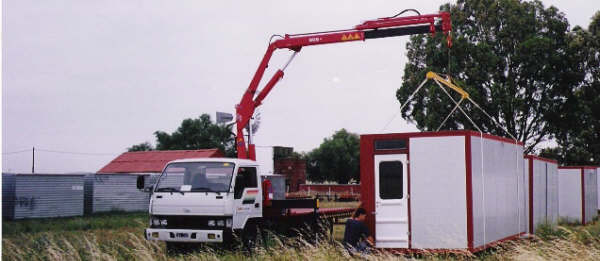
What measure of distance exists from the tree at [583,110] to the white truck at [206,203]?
1153 inches

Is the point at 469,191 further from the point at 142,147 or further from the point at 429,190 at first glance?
the point at 142,147

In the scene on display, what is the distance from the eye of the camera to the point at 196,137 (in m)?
91.0

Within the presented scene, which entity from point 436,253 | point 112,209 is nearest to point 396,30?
point 436,253

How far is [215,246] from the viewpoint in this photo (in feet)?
48.8

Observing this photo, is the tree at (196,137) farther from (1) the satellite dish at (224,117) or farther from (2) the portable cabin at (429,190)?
(2) the portable cabin at (429,190)

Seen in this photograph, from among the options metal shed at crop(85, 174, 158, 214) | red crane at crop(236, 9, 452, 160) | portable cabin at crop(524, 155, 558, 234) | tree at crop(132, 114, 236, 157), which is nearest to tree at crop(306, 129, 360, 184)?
tree at crop(132, 114, 236, 157)

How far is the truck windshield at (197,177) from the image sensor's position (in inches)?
555

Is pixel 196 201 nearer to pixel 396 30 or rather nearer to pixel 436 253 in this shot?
pixel 436 253

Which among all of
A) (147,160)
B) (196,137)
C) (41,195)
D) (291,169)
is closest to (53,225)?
(41,195)

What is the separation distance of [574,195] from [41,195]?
69.6ft

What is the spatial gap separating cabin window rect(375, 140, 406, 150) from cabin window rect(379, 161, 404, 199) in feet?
0.96

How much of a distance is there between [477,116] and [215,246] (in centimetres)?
2712

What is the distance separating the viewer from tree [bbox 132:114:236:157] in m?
90.6

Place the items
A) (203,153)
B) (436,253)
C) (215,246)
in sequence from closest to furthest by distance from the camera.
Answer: (436,253) < (215,246) < (203,153)
